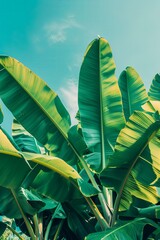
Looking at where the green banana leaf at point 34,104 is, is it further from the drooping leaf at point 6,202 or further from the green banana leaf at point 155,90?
the green banana leaf at point 155,90

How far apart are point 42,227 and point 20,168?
1.64 meters

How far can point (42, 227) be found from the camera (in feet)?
11.9

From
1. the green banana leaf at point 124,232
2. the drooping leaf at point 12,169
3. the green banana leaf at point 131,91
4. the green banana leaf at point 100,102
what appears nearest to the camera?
the green banana leaf at point 124,232

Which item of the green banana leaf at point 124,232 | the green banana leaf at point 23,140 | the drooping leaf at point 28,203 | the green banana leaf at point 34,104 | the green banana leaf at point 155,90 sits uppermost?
the green banana leaf at point 34,104

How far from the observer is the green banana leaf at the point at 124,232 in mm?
1993

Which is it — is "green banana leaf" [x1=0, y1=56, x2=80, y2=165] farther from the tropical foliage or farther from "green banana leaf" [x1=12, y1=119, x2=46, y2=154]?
"green banana leaf" [x1=12, y1=119, x2=46, y2=154]

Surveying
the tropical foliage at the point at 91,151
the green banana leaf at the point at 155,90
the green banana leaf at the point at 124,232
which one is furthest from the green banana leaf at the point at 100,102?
the green banana leaf at the point at 155,90

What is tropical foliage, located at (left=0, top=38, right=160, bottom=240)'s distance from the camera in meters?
2.24

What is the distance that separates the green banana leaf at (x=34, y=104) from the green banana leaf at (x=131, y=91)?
2.66 feet

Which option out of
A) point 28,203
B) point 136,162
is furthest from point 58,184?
point 136,162

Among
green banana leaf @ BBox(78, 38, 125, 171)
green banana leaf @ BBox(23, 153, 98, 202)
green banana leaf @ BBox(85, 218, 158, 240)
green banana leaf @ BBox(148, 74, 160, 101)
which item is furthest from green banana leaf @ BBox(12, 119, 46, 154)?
green banana leaf @ BBox(85, 218, 158, 240)

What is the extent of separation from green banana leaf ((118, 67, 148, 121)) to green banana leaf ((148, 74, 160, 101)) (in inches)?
8.6

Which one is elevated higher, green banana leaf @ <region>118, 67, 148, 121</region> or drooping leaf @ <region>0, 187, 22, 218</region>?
green banana leaf @ <region>118, 67, 148, 121</region>

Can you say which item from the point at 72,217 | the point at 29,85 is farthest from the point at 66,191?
the point at 29,85
